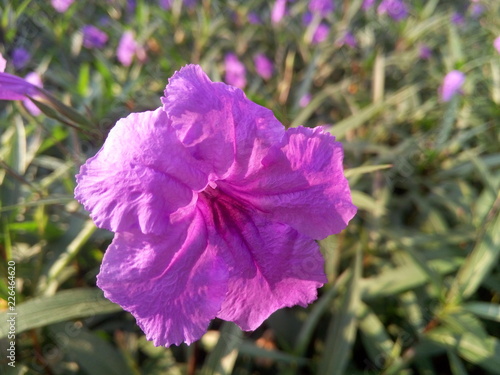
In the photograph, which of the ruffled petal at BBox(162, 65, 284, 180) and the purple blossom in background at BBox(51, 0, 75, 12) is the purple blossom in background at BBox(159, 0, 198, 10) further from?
the ruffled petal at BBox(162, 65, 284, 180)

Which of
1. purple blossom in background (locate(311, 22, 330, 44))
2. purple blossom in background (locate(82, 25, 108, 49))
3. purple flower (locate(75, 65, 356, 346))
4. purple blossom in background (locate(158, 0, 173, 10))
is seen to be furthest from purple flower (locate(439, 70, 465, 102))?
purple blossom in background (locate(82, 25, 108, 49))

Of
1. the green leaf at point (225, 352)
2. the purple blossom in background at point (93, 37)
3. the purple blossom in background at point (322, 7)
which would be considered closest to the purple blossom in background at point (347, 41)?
the purple blossom in background at point (322, 7)

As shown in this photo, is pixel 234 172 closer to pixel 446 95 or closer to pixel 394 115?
pixel 394 115

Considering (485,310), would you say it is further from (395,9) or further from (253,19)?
(395,9)

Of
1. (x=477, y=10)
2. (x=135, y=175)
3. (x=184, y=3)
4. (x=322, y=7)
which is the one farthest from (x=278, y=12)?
(x=135, y=175)

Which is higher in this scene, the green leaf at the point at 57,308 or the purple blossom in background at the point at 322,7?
the purple blossom in background at the point at 322,7

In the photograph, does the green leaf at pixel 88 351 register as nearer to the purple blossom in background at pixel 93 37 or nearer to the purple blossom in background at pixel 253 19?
the purple blossom in background at pixel 93 37
